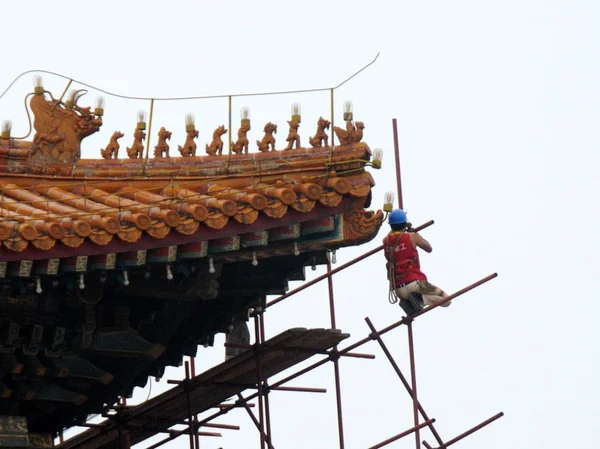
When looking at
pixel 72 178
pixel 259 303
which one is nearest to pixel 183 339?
pixel 259 303

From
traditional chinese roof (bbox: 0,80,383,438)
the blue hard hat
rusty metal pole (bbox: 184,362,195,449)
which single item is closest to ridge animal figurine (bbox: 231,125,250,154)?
traditional chinese roof (bbox: 0,80,383,438)

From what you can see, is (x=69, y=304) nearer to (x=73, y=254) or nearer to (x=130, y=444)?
(x=73, y=254)

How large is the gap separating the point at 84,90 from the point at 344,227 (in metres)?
3.25

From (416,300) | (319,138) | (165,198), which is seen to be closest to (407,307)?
(416,300)

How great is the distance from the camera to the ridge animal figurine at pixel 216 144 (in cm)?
2498

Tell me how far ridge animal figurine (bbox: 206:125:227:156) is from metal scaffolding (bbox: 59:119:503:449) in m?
2.18

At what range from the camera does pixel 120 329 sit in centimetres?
2492

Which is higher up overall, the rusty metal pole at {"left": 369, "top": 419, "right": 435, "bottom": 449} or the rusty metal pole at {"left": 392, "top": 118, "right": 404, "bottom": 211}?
the rusty metal pole at {"left": 392, "top": 118, "right": 404, "bottom": 211}

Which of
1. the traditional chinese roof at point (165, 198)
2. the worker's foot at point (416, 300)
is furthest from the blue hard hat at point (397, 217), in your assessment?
the traditional chinese roof at point (165, 198)

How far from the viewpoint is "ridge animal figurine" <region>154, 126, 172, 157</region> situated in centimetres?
2525

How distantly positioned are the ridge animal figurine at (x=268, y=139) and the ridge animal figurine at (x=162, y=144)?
1.09 metres

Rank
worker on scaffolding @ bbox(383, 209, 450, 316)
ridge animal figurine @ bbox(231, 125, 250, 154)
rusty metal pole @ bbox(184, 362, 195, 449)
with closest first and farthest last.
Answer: ridge animal figurine @ bbox(231, 125, 250, 154) < worker on scaffolding @ bbox(383, 209, 450, 316) < rusty metal pole @ bbox(184, 362, 195, 449)

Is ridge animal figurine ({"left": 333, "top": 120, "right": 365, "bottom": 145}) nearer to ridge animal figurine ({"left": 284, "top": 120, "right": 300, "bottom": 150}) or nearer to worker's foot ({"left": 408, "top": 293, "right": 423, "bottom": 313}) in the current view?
ridge animal figurine ({"left": 284, "top": 120, "right": 300, "bottom": 150})

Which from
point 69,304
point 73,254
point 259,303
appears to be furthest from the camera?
point 259,303
